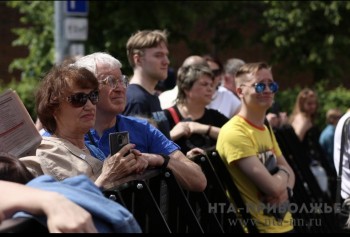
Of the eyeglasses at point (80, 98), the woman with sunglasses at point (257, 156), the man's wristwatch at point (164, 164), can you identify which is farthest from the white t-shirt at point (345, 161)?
the eyeglasses at point (80, 98)

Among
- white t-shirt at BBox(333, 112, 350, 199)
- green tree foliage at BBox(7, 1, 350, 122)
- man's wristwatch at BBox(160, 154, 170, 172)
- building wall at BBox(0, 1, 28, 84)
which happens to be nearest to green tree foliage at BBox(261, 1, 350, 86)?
green tree foliage at BBox(7, 1, 350, 122)

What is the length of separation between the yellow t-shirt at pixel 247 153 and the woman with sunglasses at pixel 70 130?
185 centimetres

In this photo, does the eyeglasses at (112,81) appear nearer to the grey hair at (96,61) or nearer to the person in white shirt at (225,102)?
the grey hair at (96,61)

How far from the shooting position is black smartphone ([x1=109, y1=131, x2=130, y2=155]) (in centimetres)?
403

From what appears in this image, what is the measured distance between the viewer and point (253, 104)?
6.21 m

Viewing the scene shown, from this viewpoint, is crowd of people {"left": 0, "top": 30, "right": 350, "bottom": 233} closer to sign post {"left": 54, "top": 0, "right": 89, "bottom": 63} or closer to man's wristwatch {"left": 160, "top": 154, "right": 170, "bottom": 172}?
man's wristwatch {"left": 160, "top": 154, "right": 170, "bottom": 172}

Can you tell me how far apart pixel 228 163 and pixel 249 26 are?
24923 millimetres

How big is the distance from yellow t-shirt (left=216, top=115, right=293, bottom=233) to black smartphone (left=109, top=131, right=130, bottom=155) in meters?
1.93

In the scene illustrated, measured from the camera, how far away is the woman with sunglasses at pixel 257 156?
5.89 meters

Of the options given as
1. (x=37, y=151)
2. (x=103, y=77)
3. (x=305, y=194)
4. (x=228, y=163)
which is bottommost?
(x=305, y=194)

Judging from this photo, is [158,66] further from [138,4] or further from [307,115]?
[138,4]

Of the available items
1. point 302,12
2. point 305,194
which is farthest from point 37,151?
point 302,12

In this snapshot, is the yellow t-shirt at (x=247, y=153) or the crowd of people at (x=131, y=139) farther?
the yellow t-shirt at (x=247, y=153)

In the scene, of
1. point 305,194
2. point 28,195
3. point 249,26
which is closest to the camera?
point 28,195
